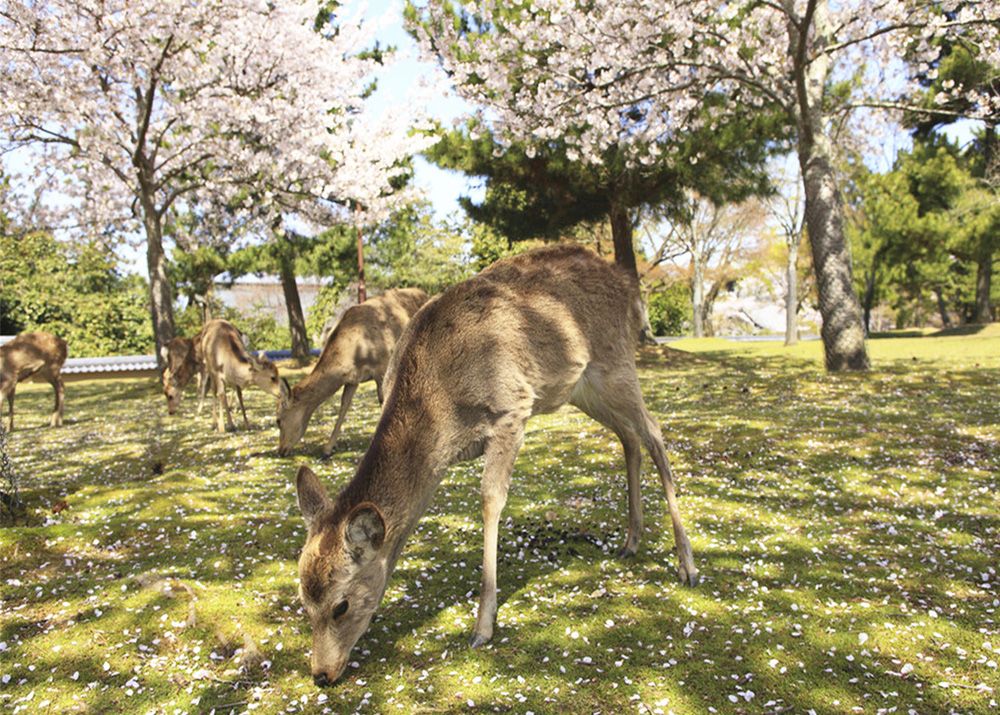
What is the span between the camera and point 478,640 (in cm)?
405

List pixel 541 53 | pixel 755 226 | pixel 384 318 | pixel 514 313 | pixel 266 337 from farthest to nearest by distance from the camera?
1. pixel 755 226
2. pixel 266 337
3. pixel 541 53
4. pixel 384 318
5. pixel 514 313

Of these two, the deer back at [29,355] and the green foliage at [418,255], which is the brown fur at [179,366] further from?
the green foliage at [418,255]

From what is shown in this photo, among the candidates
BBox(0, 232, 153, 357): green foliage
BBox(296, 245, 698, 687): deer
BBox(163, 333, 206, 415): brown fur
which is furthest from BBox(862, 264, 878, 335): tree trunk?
BBox(0, 232, 153, 357): green foliage

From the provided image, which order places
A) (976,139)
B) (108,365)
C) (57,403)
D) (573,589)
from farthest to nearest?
(976,139)
(108,365)
(57,403)
(573,589)

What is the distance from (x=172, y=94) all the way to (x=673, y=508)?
62.4 feet

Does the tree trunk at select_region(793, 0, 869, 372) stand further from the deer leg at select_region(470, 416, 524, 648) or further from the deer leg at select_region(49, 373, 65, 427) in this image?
the deer leg at select_region(49, 373, 65, 427)

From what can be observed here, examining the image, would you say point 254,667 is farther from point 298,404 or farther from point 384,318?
point 384,318

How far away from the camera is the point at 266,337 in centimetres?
3891

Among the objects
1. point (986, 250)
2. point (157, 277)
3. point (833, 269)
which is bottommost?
point (833, 269)

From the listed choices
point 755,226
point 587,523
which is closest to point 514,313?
point 587,523

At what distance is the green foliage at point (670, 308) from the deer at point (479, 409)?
46255mm

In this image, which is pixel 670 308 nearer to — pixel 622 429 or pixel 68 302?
pixel 68 302

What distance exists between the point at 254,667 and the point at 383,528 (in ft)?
3.88

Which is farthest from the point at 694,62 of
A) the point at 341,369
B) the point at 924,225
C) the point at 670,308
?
the point at 670,308
